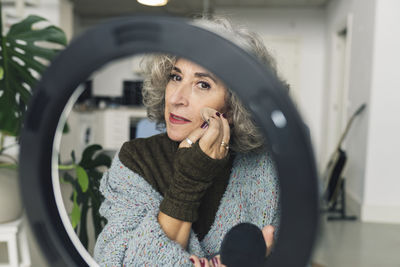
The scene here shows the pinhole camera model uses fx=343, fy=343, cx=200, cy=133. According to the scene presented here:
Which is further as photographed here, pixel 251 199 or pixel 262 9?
pixel 262 9

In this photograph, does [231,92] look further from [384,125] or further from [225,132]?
[384,125]

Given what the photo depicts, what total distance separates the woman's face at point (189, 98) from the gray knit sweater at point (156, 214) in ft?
0.36

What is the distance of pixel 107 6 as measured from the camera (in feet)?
17.5

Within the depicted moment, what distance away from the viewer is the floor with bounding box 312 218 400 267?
2135mm

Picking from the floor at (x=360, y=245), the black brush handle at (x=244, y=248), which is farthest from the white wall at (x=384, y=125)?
the black brush handle at (x=244, y=248)

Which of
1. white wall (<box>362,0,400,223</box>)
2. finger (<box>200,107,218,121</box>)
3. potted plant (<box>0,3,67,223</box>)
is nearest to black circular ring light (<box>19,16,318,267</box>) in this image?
finger (<box>200,107,218,121</box>)

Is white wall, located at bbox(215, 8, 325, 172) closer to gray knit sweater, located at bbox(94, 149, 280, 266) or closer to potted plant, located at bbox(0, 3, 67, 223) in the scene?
potted plant, located at bbox(0, 3, 67, 223)

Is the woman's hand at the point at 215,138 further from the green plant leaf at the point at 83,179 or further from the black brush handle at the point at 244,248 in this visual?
the green plant leaf at the point at 83,179

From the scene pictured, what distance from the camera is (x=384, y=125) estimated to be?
300cm

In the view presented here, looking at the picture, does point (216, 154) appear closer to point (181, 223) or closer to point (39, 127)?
point (181, 223)

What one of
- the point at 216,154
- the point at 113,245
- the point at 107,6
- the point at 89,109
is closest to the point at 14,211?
the point at 113,245

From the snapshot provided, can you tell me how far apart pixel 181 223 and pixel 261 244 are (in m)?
0.21

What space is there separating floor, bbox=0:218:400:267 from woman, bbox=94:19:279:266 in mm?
1444

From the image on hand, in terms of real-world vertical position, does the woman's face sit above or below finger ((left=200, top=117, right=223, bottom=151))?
above
